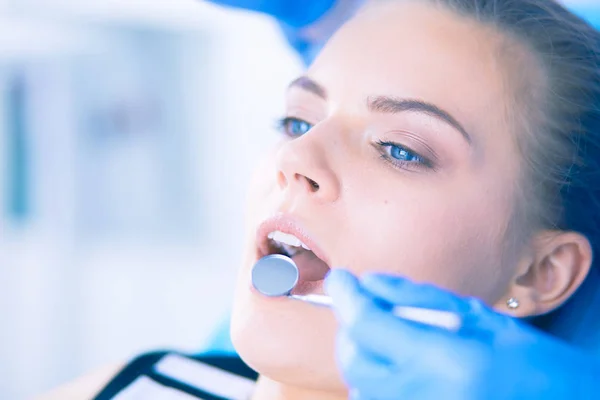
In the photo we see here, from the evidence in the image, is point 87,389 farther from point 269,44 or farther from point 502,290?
point 269,44

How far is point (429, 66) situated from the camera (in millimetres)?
966

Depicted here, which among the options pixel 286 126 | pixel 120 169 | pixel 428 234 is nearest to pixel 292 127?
pixel 286 126

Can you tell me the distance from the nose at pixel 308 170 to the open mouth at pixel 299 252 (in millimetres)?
56

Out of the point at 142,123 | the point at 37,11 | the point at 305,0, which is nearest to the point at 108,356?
the point at 142,123

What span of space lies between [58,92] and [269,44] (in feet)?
2.50

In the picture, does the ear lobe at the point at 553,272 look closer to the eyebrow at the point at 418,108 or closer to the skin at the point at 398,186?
the skin at the point at 398,186

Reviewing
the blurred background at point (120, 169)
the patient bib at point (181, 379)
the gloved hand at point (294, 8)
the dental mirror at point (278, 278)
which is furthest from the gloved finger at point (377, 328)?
the blurred background at point (120, 169)

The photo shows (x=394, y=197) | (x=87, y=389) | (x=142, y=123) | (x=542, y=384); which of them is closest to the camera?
(x=542, y=384)

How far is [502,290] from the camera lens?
3.40 feet

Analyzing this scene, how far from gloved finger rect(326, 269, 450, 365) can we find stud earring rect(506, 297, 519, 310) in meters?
0.37

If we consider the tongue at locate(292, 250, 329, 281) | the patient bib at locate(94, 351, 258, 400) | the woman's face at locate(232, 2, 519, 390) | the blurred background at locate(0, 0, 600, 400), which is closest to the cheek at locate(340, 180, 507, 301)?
the woman's face at locate(232, 2, 519, 390)

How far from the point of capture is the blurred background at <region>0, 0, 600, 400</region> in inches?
97.5

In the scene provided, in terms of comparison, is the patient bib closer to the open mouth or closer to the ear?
the open mouth

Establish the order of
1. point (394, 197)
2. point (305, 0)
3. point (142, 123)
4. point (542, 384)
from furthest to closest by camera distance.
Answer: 1. point (142, 123)
2. point (305, 0)
3. point (394, 197)
4. point (542, 384)
